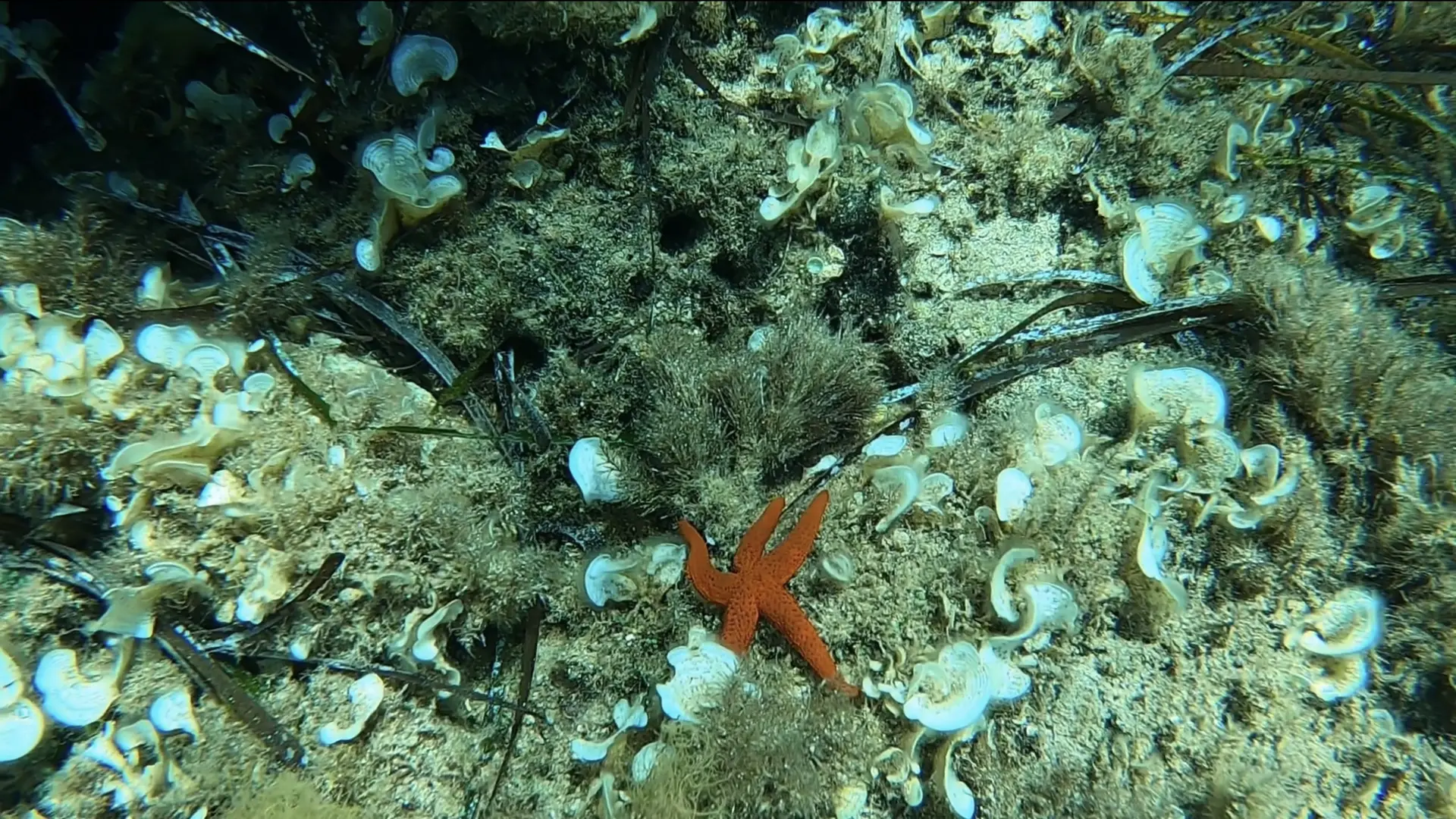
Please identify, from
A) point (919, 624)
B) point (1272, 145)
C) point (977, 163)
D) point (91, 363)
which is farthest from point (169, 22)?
point (1272, 145)

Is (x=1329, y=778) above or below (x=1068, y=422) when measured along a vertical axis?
below

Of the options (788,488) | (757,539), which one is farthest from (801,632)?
(788,488)

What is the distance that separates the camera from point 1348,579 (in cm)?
213

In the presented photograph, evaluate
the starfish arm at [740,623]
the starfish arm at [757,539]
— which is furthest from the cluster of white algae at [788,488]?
the starfish arm at [757,539]

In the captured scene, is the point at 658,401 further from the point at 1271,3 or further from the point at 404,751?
the point at 1271,3

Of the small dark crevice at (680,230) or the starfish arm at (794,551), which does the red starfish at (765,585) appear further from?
the small dark crevice at (680,230)

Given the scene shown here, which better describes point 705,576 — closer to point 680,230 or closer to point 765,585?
point 765,585

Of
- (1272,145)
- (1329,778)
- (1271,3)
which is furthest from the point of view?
(1271,3)

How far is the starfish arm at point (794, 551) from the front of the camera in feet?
6.98

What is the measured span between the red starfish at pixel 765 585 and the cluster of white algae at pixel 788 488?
102mm

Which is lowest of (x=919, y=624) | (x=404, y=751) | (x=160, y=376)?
(x=919, y=624)

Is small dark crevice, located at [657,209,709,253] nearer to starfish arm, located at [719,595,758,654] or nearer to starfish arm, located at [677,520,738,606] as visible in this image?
starfish arm, located at [677,520,738,606]

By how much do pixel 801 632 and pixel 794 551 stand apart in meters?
0.26

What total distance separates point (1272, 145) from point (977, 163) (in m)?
1.21
